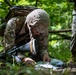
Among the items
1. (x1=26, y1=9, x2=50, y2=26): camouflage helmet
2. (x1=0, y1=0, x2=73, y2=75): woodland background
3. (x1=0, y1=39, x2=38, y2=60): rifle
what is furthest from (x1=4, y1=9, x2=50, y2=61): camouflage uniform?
(x1=0, y1=0, x2=73, y2=75): woodland background

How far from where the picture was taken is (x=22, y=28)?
5102mm

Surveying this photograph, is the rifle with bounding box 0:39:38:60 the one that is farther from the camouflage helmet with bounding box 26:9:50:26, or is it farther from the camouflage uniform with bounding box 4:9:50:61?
the camouflage helmet with bounding box 26:9:50:26

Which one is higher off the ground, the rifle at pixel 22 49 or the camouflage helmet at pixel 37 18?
the camouflage helmet at pixel 37 18

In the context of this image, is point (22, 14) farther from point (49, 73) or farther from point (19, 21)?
point (49, 73)

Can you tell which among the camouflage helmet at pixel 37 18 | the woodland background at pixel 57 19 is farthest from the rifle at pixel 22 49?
the woodland background at pixel 57 19

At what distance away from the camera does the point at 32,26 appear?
4895 mm

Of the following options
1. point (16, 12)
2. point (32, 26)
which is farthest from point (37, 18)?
point (16, 12)

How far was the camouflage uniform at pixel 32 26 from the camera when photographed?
484 centimetres

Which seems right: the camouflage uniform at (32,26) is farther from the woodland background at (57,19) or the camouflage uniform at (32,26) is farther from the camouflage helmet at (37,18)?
the woodland background at (57,19)

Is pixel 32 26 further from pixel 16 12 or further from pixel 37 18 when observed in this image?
pixel 16 12

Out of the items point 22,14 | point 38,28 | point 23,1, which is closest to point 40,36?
point 38,28

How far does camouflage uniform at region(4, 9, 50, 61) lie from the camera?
4844 millimetres

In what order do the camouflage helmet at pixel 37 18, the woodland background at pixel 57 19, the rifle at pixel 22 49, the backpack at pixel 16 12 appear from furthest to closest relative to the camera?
1. the woodland background at pixel 57 19
2. the backpack at pixel 16 12
3. the camouflage helmet at pixel 37 18
4. the rifle at pixel 22 49

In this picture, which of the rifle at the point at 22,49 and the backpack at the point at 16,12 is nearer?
the rifle at the point at 22,49
